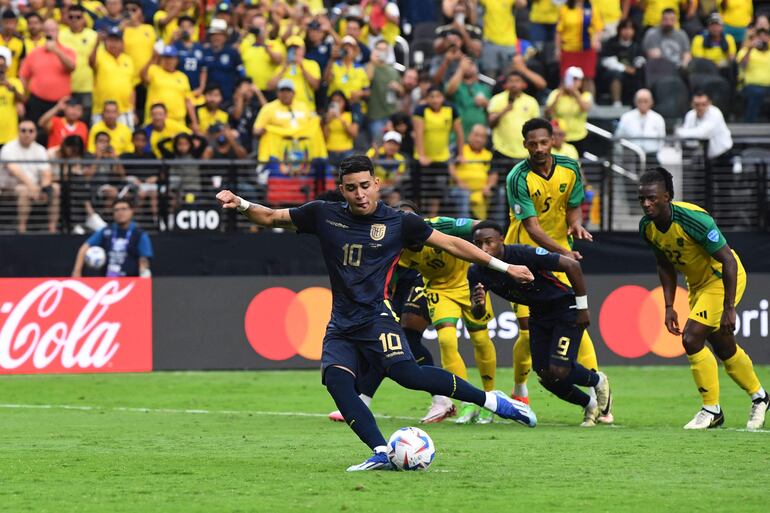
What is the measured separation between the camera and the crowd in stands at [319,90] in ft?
69.6

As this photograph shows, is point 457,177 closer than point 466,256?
No

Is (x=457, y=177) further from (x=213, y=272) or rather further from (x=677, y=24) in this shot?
(x=677, y=24)

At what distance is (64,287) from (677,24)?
12.8 m

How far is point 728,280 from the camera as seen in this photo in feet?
40.6

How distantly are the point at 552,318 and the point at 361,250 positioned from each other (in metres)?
3.82

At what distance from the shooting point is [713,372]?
42.9ft

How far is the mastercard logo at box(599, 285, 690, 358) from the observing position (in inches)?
812

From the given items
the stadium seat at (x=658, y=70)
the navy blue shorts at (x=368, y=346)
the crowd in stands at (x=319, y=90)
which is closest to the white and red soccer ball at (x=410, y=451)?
the navy blue shorts at (x=368, y=346)

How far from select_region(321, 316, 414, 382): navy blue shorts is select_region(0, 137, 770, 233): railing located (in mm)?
10509

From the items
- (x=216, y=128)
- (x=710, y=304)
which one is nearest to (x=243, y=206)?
(x=710, y=304)

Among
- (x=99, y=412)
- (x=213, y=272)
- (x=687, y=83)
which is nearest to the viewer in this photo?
(x=99, y=412)

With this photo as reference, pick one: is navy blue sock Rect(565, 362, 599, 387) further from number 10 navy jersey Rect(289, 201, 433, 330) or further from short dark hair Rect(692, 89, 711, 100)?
short dark hair Rect(692, 89, 711, 100)

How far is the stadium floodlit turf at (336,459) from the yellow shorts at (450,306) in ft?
3.49

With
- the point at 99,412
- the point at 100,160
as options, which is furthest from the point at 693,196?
the point at 99,412
